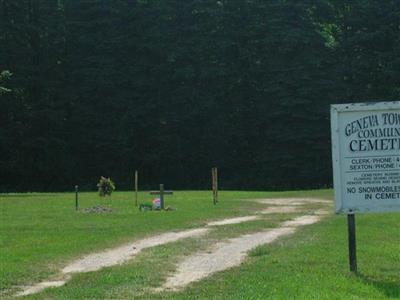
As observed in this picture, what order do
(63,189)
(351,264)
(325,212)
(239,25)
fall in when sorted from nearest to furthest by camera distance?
(351,264)
(325,212)
(63,189)
(239,25)

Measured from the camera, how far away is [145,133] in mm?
50656

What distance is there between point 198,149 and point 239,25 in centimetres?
1005

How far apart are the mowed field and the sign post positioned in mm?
996

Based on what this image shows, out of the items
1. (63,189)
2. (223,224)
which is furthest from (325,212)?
(63,189)

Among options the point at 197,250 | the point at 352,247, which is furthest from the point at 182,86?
the point at 352,247

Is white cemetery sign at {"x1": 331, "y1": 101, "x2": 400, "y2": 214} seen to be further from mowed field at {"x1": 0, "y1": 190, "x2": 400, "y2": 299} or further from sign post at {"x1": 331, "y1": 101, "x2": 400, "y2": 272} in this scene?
mowed field at {"x1": 0, "y1": 190, "x2": 400, "y2": 299}

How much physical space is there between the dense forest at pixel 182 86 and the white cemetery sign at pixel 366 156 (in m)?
37.4

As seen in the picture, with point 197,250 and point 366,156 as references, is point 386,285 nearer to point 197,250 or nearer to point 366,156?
point 366,156

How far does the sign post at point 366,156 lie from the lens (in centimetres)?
940

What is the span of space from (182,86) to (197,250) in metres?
39.2

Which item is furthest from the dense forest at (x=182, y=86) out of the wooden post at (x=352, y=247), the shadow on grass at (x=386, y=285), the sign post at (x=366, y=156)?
the shadow on grass at (x=386, y=285)

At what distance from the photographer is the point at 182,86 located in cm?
5109

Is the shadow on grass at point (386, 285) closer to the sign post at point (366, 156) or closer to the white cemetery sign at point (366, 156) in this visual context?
the sign post at point (366, 156)

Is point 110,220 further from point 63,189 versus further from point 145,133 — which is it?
point 145,133
